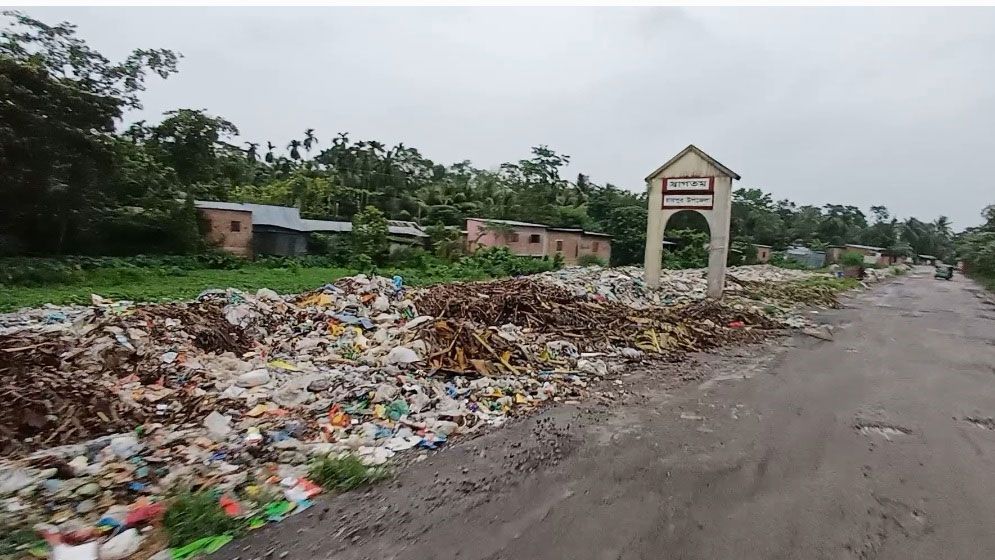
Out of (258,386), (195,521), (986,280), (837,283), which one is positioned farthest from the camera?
(986,280)

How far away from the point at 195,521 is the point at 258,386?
2.69 m

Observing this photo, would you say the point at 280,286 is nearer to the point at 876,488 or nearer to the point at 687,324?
the point at 687,324

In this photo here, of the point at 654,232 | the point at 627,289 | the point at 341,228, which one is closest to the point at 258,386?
the point at 627,289

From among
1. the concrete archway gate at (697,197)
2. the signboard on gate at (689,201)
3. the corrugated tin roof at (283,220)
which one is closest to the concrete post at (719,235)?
the concrete archway gate at (697,197)

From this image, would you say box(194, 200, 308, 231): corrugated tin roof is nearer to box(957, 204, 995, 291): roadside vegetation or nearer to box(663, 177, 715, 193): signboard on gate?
box(663, 177, 715, 193): signboard on gate

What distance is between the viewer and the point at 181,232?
1983 centimetres

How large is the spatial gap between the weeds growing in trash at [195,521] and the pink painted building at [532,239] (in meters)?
20.9

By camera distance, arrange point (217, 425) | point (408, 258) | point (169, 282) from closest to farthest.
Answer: point (217, 425) → point (169, 282) → point (408, 258)

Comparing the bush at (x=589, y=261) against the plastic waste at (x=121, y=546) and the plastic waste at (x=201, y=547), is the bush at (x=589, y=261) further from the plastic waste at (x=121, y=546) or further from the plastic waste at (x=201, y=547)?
the plastic waste at (x=121, y=546)

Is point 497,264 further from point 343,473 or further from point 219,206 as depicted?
point 343,473

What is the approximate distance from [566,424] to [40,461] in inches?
165

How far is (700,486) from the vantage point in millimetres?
4059

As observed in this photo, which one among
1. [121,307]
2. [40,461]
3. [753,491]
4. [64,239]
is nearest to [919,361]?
[753,491]

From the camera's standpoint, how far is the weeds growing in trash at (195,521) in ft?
10.6
